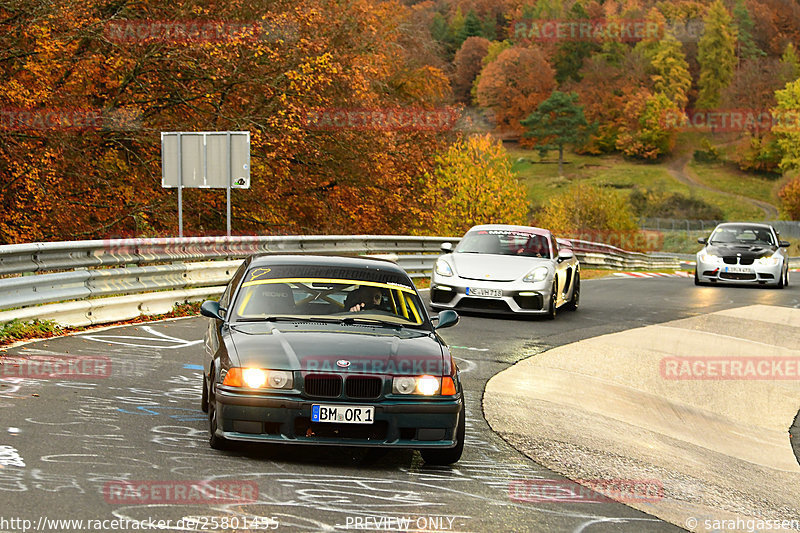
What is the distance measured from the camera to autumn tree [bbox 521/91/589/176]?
154 meters

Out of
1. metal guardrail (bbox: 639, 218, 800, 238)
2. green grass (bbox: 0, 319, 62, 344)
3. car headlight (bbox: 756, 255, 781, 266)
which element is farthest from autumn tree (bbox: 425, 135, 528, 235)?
metal guardrail (bbox: 639, 218, 800, 238)

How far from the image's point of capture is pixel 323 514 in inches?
211

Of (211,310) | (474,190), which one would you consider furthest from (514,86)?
(211,310)

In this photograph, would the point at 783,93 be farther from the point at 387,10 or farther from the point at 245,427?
the point at 245,427

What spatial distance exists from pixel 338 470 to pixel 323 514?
111cm

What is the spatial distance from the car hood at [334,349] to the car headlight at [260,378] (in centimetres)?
4

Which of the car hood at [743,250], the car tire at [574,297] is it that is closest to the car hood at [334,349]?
the car tire at [574,297]

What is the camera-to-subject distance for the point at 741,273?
25625mm

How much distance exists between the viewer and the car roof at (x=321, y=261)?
796 centimetres

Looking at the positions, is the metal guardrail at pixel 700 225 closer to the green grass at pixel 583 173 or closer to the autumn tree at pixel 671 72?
the green grass at pixel 583 173

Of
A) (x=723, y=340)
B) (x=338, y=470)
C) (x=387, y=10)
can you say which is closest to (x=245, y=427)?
(x=338, y=470)

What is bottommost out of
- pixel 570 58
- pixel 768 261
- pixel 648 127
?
pixel 768 261

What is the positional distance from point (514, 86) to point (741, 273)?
141 m

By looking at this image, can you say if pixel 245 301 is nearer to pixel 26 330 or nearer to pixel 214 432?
pixel 214 432
